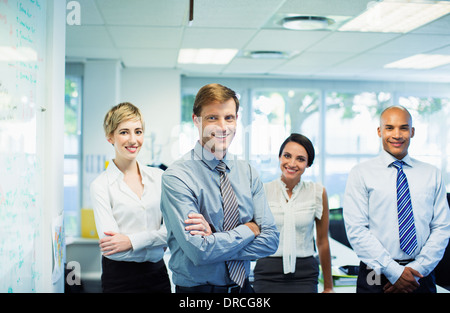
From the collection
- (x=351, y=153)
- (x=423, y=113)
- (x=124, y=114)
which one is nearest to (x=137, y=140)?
(x=124, y=114)

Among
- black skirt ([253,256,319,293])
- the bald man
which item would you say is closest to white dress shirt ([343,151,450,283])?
the bald man

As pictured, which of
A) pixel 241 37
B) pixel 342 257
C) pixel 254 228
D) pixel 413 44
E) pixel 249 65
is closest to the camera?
pixel 254 228

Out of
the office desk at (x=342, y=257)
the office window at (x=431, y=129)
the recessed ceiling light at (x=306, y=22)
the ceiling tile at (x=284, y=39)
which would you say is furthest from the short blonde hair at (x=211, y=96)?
the ceiling tile at (x=284, y=39)

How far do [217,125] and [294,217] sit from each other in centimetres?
70

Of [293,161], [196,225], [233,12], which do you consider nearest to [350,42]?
[233,12]

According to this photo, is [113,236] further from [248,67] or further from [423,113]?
[248,67]

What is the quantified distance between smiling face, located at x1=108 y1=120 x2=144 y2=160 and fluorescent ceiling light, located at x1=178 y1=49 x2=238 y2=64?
162 cm

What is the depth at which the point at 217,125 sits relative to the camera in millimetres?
1502

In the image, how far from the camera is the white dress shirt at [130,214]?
1.58 meters

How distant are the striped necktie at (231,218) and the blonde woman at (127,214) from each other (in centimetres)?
33

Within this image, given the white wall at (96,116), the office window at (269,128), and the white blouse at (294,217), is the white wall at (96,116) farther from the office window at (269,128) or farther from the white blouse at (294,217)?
the white blouse at (294,217)

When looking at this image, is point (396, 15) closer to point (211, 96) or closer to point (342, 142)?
point (211, 96)

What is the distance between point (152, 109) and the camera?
352cm
